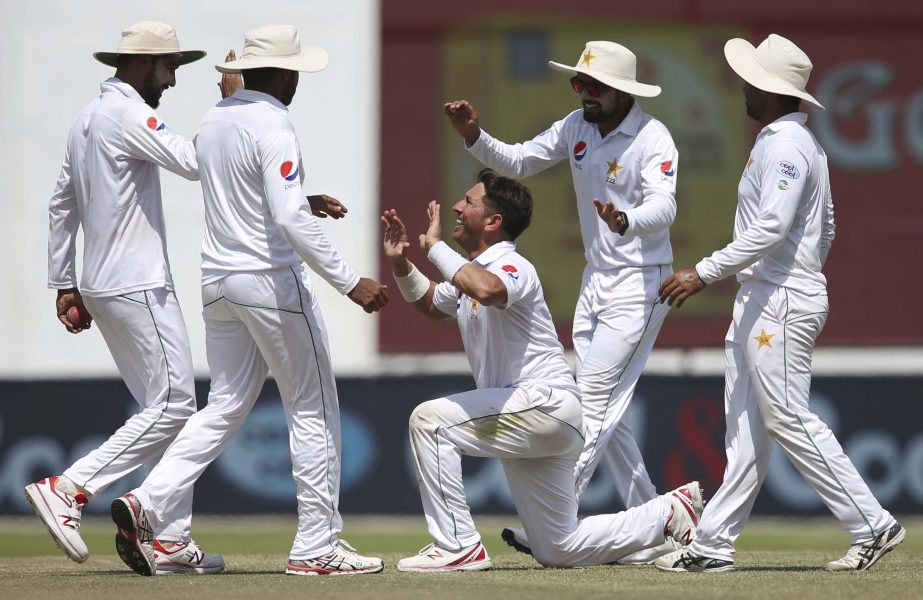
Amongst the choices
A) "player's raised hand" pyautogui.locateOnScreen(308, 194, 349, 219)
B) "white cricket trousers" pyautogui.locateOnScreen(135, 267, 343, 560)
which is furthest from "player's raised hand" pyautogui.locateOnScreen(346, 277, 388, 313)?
"player's raised hand" pyautogui.locateOnScreen(308, 194, 349, 219)

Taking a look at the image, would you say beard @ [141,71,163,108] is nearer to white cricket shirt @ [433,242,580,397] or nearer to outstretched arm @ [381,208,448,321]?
A: outstretched arm @ [381,208,448,321]

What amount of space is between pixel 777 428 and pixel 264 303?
1.85 m

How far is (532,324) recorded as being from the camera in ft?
18.3

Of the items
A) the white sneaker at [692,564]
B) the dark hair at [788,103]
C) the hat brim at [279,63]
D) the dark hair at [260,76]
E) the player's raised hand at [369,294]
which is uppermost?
the hat brim at [279,63]

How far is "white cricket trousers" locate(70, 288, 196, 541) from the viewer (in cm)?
570

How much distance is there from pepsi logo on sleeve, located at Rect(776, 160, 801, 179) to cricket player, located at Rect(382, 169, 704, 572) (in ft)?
2.95

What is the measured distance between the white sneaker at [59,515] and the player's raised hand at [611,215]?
6.91 ft

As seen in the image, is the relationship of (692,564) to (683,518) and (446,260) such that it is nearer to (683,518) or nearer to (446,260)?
(683,518)

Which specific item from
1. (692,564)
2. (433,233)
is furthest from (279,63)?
(692,564)

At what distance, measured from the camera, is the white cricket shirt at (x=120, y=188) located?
5797mm

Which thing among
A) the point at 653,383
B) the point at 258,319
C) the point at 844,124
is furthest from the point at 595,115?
the point at 844,124

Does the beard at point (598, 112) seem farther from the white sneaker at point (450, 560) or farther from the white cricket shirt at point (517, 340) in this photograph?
the white sneaker at point (450, 560)

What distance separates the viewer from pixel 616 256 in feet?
20.5

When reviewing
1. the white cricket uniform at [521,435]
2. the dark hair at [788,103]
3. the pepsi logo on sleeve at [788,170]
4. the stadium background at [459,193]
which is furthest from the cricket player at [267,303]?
the stadium background at [459,193]
